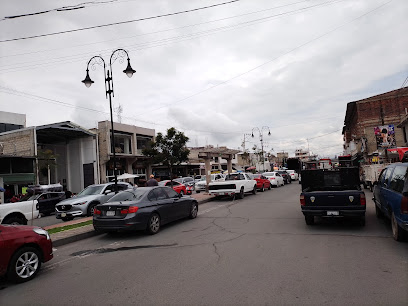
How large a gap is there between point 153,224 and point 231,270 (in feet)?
13.3

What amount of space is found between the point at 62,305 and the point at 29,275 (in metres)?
1.68

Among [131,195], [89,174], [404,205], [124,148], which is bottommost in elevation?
[404,205]

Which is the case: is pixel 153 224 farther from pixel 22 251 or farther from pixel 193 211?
pixel 22 251

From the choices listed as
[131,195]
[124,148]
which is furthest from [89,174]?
[131,195]

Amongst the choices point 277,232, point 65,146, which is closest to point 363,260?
point 277,232

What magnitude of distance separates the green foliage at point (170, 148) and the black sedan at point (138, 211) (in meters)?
10.1

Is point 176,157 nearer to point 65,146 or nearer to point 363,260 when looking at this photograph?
point 363,260

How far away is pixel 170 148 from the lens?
2033cm

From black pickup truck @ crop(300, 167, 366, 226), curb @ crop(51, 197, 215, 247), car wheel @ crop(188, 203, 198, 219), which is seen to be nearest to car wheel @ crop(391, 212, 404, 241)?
black pickup truck @ crop(300, 167, 366, 226)

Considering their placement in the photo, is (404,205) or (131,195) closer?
(404,205)

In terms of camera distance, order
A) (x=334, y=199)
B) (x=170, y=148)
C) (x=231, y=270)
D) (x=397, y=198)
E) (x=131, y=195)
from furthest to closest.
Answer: (x=170, y=148)
(x=131, y=195)
(x=334, y=199)
(x=397, y=198)
(x=231, y=270)

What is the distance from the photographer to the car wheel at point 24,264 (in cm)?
513

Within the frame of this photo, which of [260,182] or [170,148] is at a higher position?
[170,148]

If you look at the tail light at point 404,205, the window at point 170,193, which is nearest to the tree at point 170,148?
the window at point 170,193
